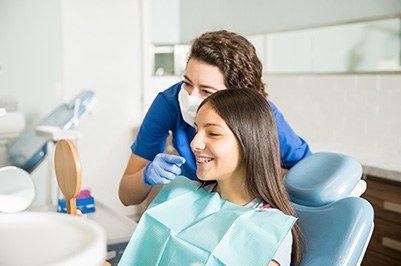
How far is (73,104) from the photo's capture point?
276 cm

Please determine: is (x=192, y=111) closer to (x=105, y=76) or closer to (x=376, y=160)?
(x=376, y=160)

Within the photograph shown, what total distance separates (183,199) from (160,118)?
0.36 metres

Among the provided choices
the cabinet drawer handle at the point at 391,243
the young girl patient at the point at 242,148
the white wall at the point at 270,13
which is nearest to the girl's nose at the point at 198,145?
the young girl patient at the point at 242,148

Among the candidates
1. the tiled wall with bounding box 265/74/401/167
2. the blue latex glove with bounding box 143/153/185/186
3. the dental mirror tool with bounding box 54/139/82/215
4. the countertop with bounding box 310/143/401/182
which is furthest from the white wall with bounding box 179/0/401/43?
the dental mirror tool with bounding box 54/139/82/215

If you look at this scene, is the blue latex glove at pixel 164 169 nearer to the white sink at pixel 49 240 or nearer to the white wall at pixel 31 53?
the white sink at pixel 49 240

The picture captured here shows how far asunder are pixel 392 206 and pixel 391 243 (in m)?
0.18

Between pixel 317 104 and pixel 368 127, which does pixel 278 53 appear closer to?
pixel 317 104

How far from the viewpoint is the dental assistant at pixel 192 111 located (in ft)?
4.23

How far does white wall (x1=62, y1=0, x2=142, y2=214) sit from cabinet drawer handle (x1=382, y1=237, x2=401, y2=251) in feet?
7.49

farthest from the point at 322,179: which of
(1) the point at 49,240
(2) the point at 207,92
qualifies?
(1) the point at 49,240

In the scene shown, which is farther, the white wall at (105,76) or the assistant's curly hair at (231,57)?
the white wall at (105,76)

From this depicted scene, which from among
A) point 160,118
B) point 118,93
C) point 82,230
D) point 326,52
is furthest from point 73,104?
point 82,230

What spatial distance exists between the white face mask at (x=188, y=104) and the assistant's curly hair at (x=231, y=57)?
103 millimetres

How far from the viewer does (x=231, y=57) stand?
1.31 metres
